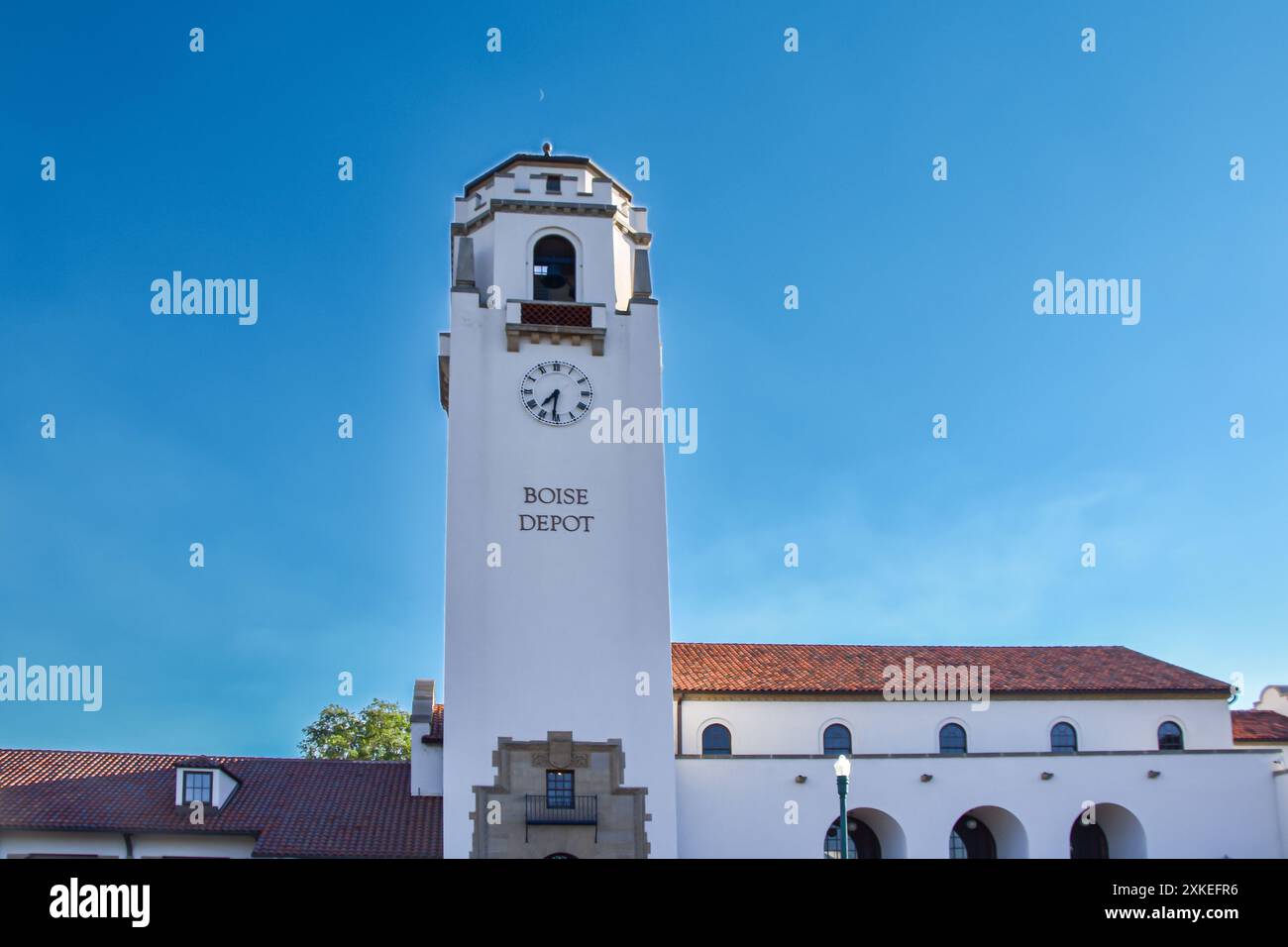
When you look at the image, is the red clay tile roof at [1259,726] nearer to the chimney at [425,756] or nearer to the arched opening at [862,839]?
the arched opening at [862,839]

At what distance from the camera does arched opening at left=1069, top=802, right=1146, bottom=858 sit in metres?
33.6

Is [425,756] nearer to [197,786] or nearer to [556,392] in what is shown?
[197,786]

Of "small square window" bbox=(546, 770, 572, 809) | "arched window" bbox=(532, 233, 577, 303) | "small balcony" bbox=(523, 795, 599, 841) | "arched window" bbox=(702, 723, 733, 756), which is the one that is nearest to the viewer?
"small balcony" bbox=(523, 795, 599, 841)

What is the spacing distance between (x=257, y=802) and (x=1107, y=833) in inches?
939

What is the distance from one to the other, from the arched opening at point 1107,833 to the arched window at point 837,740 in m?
6.48

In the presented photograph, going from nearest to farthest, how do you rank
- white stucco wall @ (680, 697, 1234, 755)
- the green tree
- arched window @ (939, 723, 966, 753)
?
white stucco wall @ (680, 697, 1234, 755) → arched window @ (939, 723, 966, 753) → the green tree

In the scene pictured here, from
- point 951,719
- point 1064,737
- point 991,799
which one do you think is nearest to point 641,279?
point 951,719

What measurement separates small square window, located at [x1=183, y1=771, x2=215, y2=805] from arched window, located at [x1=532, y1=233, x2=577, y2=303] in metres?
15.6

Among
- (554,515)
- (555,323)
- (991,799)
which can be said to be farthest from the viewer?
(991,799)

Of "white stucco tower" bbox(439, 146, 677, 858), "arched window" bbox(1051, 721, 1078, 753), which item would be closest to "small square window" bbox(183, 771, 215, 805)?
"white stucco tower" bbox(439, 146, 677, 858)

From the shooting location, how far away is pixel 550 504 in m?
31.5

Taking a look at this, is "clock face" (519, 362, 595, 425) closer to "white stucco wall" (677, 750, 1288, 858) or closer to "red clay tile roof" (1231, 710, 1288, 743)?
"white stucco wall" (677, 750, 1288, 858)
